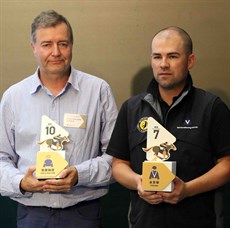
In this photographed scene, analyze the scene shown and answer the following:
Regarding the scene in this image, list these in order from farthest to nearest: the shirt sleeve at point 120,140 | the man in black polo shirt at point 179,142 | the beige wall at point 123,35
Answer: the beige wall at point 123,35 < the shirt sleeve at point 120,140 < the man in black polo shirt at point 179,142

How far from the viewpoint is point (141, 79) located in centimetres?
287

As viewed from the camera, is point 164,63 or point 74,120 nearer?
point 164,63

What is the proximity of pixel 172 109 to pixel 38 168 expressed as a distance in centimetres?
66

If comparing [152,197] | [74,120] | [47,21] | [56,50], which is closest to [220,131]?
[152,197]

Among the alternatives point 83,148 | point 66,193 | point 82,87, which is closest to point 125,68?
point 82,87

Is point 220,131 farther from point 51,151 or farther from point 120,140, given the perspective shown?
point 51,151

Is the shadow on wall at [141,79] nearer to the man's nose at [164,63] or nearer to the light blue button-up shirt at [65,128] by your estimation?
the light blue button-up shirt at [65,128]

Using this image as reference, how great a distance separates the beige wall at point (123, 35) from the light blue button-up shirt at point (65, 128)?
2.00ft

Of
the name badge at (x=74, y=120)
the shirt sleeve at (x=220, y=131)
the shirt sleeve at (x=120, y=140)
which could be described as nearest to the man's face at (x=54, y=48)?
the name badge at (x=74, y=120)

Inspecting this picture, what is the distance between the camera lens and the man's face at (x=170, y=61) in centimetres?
197

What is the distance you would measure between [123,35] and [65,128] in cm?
95

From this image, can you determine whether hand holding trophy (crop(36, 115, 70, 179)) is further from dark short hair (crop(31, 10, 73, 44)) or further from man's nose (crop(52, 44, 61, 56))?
dark short hair (crop(31, 10, 73, 44))

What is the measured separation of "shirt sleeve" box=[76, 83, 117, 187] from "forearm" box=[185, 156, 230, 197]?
47cm

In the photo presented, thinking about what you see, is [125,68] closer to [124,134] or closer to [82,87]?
[82,87]
